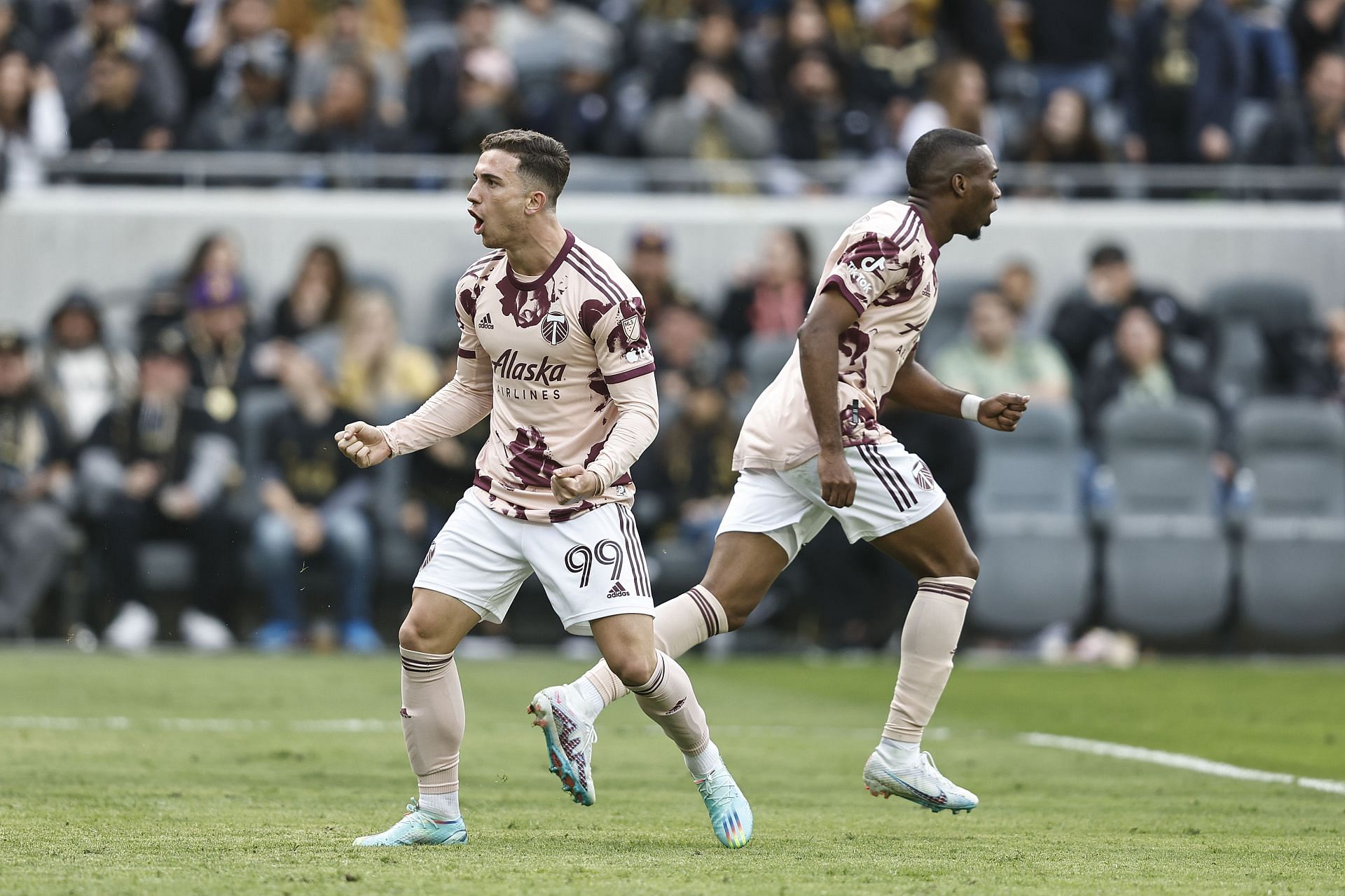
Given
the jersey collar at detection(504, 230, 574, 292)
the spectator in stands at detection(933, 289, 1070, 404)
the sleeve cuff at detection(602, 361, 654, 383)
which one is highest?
the jersey collar at detection(504, 230, 574, 292)

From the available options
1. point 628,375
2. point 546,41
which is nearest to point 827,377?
point 628,375

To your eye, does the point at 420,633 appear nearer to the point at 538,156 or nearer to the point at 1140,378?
the point at 538,156

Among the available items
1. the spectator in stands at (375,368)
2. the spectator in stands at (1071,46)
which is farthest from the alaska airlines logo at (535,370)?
the spectator in stands at (1071,46)

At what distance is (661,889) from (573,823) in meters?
1.59

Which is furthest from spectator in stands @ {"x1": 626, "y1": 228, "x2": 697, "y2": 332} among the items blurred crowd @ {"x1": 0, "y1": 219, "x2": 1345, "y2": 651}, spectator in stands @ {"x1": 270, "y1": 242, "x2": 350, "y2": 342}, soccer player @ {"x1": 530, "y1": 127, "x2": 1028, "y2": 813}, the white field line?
soccer player @ {"x1": 530, "y1": 127, "x2": 1028, "y2": 813}

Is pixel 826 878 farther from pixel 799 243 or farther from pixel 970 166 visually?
pixel 799 243

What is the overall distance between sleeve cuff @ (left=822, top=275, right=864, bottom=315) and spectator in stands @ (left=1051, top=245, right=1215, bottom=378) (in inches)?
392

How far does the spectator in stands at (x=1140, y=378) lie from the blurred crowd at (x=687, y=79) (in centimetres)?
216

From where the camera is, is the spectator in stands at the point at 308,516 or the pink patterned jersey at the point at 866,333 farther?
the spectator in stands at the point at 308,516

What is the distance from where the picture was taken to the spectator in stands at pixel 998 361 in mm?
15617

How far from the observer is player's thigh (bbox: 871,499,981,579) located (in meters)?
7.20

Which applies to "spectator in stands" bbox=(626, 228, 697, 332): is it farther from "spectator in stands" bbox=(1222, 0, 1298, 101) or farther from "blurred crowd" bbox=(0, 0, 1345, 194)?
"spectator in stands" bbox=(1222, 0, 1298, 101)

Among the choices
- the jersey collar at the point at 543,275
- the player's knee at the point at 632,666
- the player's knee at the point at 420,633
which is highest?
the jersey collar at the point at 543,275

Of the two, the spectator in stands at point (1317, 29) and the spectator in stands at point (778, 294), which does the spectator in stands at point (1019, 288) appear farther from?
the spectator in stands at point (1317, 29)
